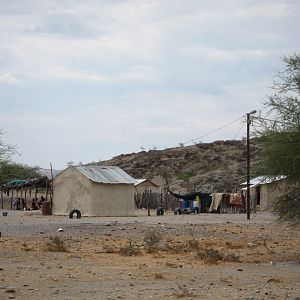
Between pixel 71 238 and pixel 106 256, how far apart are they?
6006 millimetres

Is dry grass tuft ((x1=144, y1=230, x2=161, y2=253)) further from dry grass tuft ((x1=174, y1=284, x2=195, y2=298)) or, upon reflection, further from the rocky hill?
the rocky hill

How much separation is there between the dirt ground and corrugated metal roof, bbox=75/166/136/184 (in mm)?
17797

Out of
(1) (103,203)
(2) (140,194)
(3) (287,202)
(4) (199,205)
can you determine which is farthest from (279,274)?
(2) (140,194)

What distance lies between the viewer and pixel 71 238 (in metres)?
25.1

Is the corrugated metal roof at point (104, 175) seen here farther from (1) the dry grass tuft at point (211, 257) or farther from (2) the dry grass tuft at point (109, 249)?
(1) the dry grass tuft at point (211, 257)

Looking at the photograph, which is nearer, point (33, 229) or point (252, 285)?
point (252, 285)

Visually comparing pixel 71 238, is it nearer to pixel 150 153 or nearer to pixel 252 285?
pixel 252 285

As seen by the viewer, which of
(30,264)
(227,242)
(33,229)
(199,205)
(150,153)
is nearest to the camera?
(30,264)

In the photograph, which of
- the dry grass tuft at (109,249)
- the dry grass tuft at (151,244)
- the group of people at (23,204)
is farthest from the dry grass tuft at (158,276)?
the group of people at (23,204)

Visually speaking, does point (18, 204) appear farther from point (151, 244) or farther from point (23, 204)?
point (151, 244)

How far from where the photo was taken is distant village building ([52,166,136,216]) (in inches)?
1806

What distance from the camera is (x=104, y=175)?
4766cm

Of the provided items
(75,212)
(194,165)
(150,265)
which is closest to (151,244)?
(150,265)

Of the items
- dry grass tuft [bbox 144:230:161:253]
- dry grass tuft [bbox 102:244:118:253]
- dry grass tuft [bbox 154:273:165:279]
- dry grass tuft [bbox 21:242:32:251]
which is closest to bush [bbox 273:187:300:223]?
dry grass tuft [bbox 144:230:161:253]
